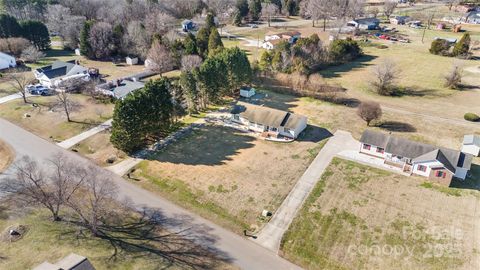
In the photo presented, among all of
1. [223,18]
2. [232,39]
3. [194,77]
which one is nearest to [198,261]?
[194,77]

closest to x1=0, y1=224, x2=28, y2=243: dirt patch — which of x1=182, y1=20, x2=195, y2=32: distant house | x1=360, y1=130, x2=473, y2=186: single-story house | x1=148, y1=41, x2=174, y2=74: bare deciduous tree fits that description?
x1=360, y1=130, x2=473, y2=186: single-story house

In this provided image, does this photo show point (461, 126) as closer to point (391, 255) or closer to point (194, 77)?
point (391, 255)

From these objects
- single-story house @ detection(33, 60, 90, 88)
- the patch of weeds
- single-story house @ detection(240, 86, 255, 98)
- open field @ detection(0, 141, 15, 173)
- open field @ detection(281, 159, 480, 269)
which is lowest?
open field @ detection(281, 159, 480, 269)

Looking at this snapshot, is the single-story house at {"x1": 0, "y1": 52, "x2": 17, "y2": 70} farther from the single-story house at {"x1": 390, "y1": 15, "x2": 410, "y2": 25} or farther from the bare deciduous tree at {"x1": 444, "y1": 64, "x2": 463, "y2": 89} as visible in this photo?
the single-story house at {"x1": 390, "y1": 15, "x2": 410, "y2": 25}

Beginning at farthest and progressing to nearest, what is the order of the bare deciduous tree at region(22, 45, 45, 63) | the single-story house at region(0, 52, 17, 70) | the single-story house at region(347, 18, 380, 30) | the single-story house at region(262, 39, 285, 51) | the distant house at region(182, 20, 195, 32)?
the single-story house at region(347, 18, 380, 30) < the distant house at region(182, 20, 195, 32) < the single-story house at region(262, 39, 285, 51) < the bare deciduous tree at region(22, 45, 45, 63) < the single-story house at region(0, 52, 17, 70)

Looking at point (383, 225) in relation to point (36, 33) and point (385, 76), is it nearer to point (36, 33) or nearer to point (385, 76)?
point (385, 76)

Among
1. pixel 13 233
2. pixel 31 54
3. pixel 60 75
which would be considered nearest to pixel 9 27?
pixel 31 54
